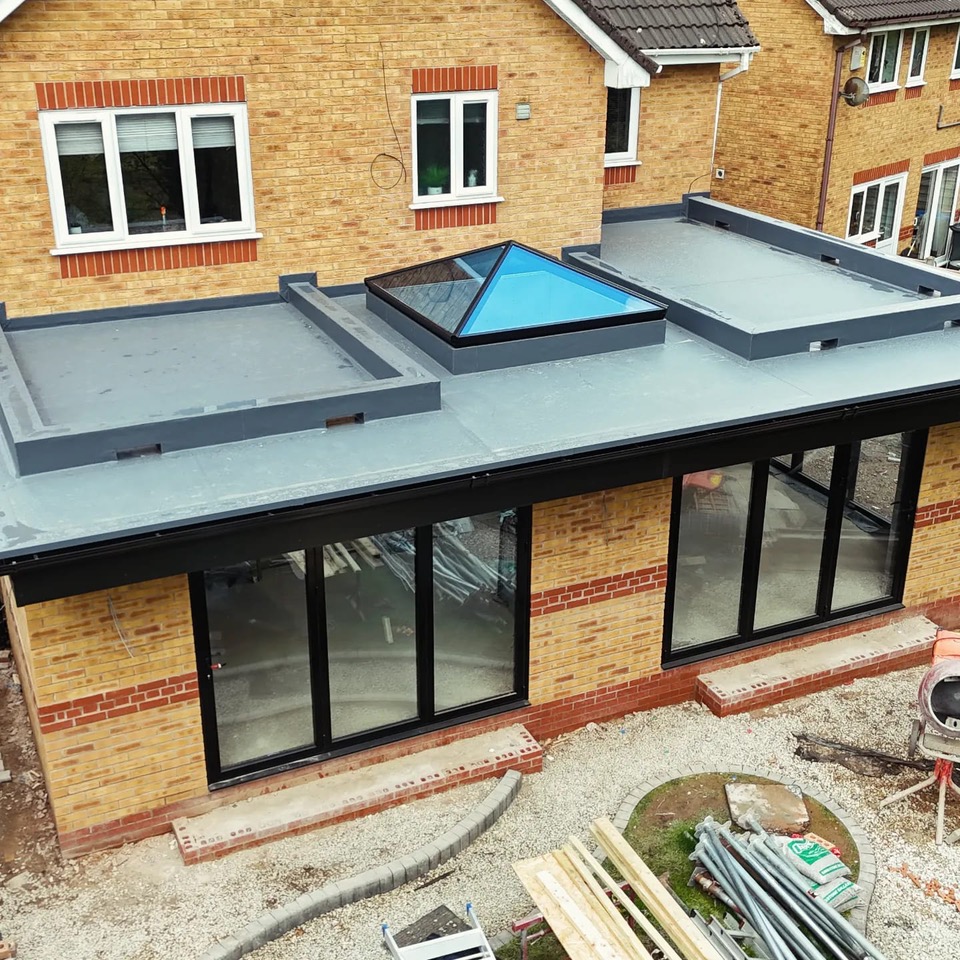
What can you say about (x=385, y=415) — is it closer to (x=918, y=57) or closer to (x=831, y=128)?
(x=831, y=128)

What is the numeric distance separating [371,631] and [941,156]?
71.2 ft

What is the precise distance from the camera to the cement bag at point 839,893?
8.36 metres

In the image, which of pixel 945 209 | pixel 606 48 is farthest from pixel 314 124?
pixel 945 209

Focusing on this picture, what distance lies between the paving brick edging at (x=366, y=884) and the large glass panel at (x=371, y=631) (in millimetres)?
1156

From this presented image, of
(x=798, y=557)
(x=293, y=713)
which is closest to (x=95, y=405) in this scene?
(x=293, y=713)

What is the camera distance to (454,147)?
1243cm

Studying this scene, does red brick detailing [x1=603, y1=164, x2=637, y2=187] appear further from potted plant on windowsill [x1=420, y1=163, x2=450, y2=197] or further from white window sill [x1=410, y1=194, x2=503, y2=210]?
potted plant on windowsill [x1=420, y1=163, x2=450, y2=197]

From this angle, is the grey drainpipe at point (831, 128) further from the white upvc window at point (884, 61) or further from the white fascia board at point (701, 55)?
the white fascia board at point (701, 55)

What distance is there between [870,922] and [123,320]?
9.02 metres

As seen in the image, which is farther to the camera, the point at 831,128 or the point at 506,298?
the point at 831,128

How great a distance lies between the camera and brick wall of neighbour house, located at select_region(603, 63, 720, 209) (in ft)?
52.3

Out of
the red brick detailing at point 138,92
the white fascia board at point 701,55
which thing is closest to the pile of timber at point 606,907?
the red brick detailing at point 138,92

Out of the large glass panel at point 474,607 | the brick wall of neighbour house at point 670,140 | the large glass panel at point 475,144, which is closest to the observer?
the large glass panel at point 474,607

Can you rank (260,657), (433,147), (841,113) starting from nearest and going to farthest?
1. (260,657)
2. (433,147)
3. (841,113)
